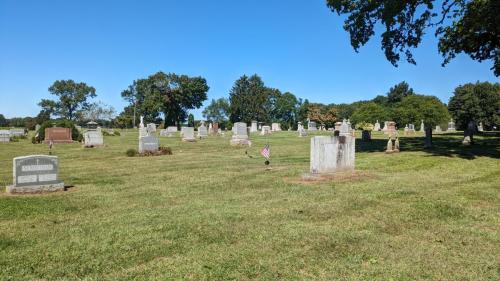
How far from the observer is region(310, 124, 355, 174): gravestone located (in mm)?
12602

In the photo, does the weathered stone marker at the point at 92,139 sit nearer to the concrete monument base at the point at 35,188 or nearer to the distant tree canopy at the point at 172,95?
the concrete monument base at the point at 35,188

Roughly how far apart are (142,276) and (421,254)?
13.0ft

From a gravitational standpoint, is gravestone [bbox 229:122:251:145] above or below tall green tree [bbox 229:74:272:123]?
below

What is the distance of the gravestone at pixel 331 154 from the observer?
1260cm

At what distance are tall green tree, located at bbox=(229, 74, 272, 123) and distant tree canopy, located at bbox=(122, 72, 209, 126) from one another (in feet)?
38.4

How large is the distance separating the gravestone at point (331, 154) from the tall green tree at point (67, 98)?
117 metres

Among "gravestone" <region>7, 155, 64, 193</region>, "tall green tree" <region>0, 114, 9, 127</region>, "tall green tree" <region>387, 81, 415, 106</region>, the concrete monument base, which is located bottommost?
the concrete monument base

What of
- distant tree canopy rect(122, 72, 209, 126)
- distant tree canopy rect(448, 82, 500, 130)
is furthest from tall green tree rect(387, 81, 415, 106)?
distant tree canopy rect(122, 72, 209, 126)

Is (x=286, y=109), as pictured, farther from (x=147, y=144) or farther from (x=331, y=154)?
(x=331, y=154)

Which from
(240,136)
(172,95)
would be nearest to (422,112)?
(172,95)

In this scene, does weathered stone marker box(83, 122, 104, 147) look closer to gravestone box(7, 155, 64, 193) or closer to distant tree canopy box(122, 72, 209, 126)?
gravestone box(7, 155, 64, 193)

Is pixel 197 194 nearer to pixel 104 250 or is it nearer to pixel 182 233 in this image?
pixel 182 233

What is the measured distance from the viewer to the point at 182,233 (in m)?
6.80

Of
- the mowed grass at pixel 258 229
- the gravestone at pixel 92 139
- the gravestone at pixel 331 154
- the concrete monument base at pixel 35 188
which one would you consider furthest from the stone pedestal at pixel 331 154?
the gravestone at pixel 92 139
